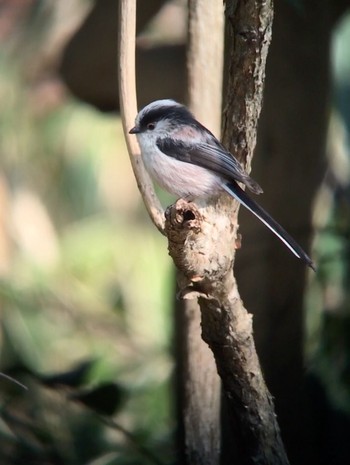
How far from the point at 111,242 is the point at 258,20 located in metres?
3.00

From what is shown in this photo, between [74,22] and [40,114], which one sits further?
[40,114]

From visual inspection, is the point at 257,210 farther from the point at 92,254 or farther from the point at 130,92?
the point at 92,254

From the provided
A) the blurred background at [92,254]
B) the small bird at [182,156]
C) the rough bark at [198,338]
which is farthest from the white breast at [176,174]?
the blurred background at [92,254]

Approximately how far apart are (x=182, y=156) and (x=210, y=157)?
0.68ft

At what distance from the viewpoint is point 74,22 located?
148 inches

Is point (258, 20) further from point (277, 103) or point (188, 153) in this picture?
point (277, 103)

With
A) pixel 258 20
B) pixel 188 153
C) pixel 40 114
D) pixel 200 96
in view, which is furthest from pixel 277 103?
pixel 40 114

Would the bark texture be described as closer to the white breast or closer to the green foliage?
the white breast

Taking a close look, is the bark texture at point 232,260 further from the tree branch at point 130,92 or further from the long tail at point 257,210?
the tree branch at point 130,92

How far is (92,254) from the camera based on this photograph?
4.86 meters

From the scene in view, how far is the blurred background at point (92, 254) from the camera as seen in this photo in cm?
302

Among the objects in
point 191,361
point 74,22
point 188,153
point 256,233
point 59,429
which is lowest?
point 59,429

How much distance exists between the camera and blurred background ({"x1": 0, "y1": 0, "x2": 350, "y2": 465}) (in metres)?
3.02

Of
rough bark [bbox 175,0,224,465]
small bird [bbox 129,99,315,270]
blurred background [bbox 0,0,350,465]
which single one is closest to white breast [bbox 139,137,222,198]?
small bird [bbox 129,99,315,270]
